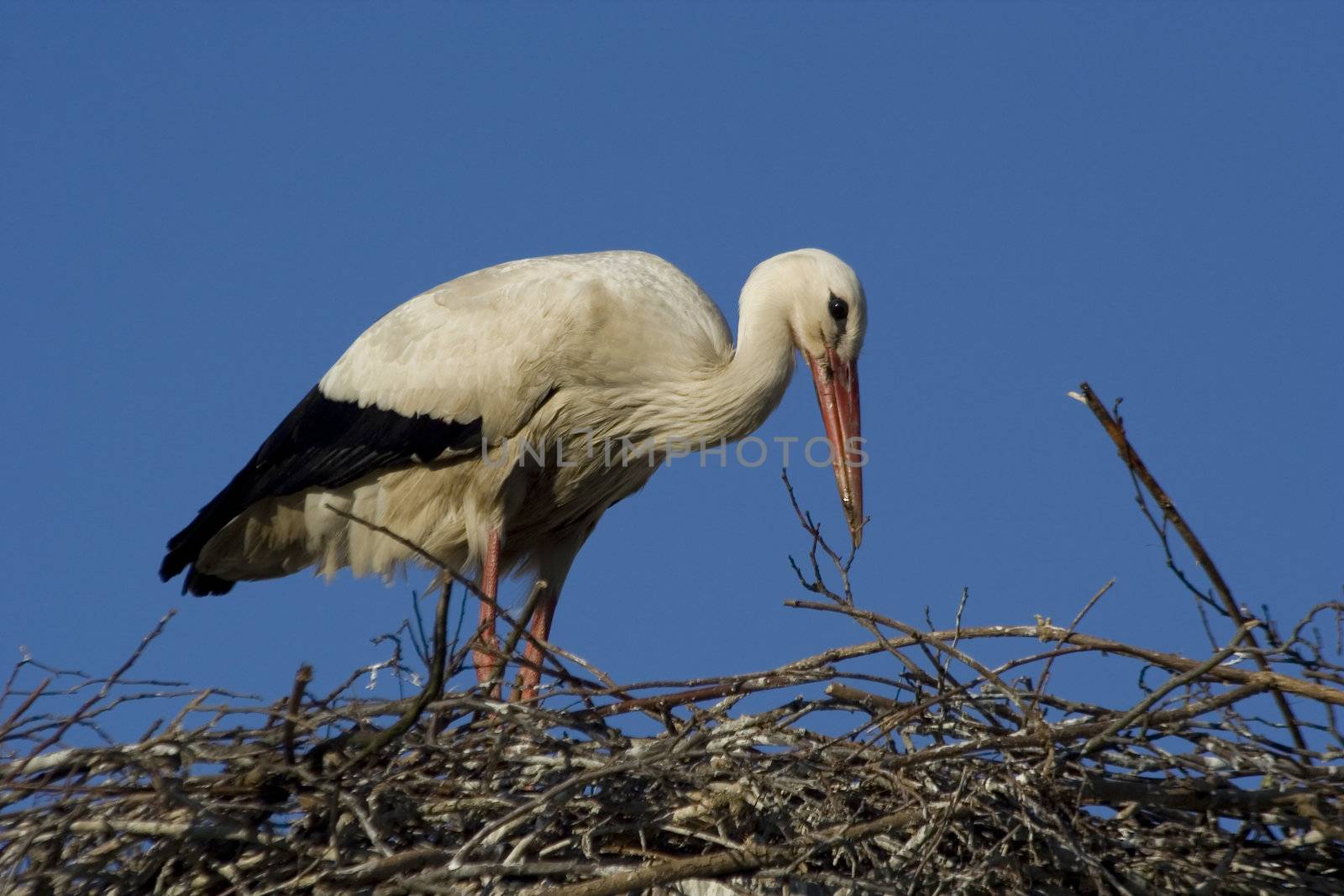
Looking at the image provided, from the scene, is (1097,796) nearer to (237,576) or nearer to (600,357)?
(600,357)

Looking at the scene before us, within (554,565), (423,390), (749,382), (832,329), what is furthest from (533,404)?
(832,329)

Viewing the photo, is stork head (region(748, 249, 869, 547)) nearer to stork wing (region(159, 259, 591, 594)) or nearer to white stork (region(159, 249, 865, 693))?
→ white stork (region(159, 249, 865, 693))

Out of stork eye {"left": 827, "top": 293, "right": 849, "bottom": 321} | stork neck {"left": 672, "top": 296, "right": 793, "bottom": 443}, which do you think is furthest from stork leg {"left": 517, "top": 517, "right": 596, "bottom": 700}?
stork eye {"left": 827, "top": 293, "right": 849, "bottom": 321}

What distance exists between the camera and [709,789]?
3596 millimetres

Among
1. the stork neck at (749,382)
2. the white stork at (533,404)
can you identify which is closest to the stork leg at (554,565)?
the white stork at (533,404)

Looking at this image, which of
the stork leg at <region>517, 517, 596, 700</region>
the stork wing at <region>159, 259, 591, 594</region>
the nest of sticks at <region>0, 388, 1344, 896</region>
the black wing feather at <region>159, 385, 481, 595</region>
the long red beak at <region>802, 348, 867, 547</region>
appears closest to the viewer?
the nest of sticks at <region>0, 388, 1344, 896</region>

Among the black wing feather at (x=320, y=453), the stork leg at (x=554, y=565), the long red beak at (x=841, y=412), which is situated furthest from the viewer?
the stork leg at (x=554, y=565)

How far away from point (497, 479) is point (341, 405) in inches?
28.0

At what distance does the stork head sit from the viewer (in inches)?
209

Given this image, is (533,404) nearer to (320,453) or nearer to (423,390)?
(423,390)

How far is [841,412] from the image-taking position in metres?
5.36

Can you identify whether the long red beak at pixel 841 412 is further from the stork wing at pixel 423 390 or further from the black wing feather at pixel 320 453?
the black wing feather at pixel 320 453

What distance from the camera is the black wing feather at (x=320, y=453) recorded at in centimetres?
549

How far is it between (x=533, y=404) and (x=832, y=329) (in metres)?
0.96
